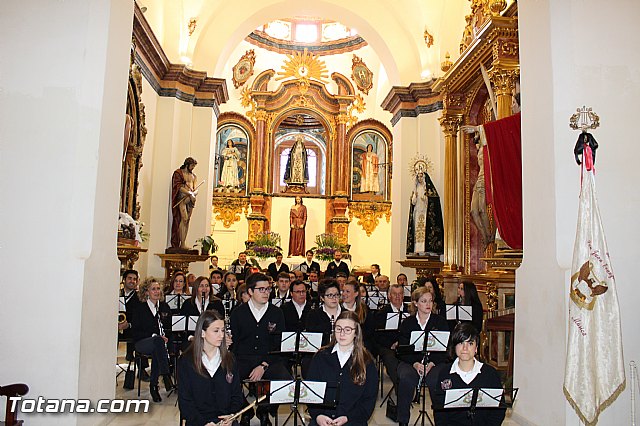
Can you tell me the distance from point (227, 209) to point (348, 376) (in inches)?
764

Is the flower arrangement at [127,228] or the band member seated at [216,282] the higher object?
the flower arrangement at [127,228]

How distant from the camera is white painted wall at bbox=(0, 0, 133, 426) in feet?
16.7

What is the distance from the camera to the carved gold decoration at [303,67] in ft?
78.3

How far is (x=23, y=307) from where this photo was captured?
5.12 meters

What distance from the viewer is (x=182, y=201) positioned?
1342 cm

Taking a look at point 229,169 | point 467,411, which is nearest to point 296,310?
point 467,411

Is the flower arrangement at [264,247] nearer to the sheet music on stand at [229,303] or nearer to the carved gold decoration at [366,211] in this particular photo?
the carved gold decoration at [366,211]

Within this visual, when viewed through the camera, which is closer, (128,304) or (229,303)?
(128,304)

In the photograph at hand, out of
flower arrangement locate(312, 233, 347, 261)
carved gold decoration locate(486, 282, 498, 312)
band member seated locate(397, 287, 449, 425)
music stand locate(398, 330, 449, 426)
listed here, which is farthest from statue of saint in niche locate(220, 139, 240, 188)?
music stand locate(398, 330, 449, 426)

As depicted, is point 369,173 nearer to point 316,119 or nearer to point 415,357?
point 316,119

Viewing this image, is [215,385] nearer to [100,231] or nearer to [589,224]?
[100,231]

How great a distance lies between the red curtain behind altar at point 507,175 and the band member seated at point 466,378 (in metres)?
3.51

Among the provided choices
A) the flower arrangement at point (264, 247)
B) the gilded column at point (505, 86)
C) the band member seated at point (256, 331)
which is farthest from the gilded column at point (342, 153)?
the band member seated at point (256, 331)

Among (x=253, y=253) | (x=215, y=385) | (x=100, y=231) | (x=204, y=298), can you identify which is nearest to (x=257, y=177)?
(x=253, y=253)
